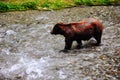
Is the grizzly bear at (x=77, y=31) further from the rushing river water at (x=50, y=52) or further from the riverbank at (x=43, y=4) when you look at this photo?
the riverbank at (x=43, y=4)

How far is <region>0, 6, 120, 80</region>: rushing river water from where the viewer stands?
10938 mm

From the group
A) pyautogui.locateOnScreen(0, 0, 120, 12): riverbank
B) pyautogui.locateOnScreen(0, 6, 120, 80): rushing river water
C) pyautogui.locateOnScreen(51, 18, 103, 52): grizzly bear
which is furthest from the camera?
pyautogui.locateOnScreen(0, 0, 120, 12): riverbank

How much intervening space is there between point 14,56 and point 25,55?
42cm

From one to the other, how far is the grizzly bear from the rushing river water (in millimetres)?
442

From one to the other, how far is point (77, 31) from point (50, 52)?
134 cm

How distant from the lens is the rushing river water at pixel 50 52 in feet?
35.9

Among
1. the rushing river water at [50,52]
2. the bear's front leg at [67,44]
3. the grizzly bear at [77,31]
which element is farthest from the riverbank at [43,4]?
the bear's front leg at [67,44]

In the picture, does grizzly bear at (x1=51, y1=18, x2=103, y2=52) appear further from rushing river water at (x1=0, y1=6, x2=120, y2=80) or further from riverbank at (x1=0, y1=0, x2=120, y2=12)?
Result: riverbank at (x1=0, y1=0, x2=120, y2=12)

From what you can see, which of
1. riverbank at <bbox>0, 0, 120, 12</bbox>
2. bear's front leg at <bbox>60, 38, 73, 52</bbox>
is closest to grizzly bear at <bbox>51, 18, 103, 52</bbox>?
bear's front leg at <bbox>60, 38, 73, 52</bbox>

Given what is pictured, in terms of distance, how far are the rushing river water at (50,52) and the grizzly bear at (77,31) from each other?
0.44 meters

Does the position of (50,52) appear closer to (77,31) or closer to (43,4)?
(77,31)

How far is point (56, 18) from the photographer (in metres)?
17.6

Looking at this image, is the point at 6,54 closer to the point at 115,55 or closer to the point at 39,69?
the point at 39,69

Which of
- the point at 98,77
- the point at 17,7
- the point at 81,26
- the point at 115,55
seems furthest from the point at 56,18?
the point at 98,77
